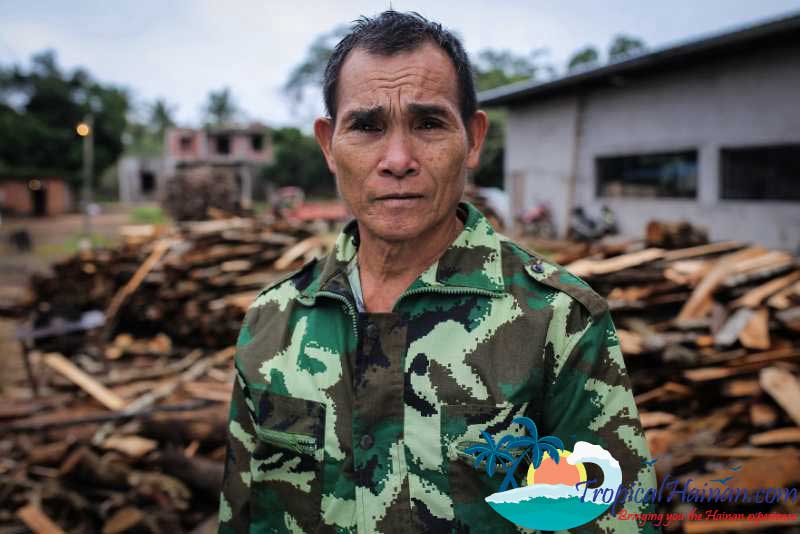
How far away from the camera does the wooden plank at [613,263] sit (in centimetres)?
600

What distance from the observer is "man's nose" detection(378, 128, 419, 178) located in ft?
5.70

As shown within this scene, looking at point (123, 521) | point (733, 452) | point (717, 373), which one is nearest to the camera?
point (733, 452)

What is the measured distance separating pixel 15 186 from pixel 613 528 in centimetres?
3824

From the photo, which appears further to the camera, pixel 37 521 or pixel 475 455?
pixel 37 521

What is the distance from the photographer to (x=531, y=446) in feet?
5.23

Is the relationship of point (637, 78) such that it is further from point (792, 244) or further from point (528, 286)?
point (528, 286)

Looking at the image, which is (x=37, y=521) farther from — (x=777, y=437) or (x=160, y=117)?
(x=160, y=117)

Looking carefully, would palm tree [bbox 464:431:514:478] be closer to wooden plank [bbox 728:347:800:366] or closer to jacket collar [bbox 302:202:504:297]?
jacket collar [bbox 302:202:504:297]

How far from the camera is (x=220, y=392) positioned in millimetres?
6195

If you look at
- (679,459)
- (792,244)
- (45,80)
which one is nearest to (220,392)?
(679,459)

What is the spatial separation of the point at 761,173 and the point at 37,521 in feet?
40.5

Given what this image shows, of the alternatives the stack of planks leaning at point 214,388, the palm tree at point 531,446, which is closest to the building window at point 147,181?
the stack of planks leaning at point 214,388

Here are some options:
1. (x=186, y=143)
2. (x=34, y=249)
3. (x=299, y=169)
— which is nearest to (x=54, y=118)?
(x=186, y=143)

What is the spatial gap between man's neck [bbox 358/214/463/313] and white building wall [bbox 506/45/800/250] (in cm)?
1074
